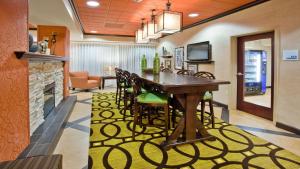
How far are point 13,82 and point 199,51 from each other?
485 centimetres

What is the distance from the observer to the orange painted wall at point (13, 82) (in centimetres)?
159

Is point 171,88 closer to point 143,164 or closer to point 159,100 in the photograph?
point 159,100

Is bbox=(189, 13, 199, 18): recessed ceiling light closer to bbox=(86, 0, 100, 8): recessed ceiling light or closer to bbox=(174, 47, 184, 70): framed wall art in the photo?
bbox=(174, 47, 184, 70): framed wall art

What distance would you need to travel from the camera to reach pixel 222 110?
4.52 m

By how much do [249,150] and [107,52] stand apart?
7.48 m

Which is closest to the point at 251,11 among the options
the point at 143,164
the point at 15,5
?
the point at 143,164

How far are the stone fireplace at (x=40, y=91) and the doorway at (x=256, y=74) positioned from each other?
13.4ft

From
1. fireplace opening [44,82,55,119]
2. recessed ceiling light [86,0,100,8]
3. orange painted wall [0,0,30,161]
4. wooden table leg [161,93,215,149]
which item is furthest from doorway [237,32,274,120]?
fireplace opening [44,82,55,119]

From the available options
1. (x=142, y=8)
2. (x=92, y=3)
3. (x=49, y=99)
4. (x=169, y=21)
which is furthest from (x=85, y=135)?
(x=142, y=8)

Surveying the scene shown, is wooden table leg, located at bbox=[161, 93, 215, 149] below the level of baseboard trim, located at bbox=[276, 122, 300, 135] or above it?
above

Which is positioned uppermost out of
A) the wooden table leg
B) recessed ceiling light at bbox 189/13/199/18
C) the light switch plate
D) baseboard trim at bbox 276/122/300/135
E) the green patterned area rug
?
recessed ceiling light at bbox 189/13/199/18

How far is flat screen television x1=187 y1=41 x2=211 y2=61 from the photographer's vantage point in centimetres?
528

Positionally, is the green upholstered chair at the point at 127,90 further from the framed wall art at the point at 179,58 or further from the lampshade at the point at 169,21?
the framed wall art at the point at 179,58

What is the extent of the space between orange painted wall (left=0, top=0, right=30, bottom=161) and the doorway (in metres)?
4.04
